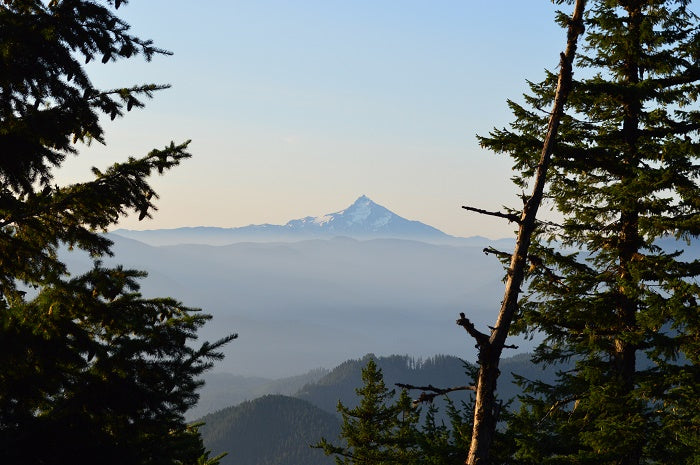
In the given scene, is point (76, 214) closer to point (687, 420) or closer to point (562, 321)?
point (562, 321)

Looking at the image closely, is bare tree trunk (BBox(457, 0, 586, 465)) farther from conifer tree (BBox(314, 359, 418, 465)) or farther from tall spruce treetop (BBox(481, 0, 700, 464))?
conifer tree (BBox(314, 359, 418, 465))

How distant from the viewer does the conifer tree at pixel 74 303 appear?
21.7ft

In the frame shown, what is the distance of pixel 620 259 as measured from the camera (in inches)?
495

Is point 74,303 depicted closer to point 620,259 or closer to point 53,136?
point 53,136

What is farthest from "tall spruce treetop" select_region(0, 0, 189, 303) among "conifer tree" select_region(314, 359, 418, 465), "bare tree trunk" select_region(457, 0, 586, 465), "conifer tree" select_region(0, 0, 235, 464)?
"conifer tree" select_region(314, 359, 418, 465)

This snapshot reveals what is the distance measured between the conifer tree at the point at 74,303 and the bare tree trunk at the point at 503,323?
3485 millimetres

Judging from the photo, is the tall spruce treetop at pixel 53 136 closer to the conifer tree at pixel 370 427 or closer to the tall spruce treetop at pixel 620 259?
the tall spruce treetop at pixel 620 259

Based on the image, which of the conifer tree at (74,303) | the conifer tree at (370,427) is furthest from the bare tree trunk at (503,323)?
the conifer tree at (370,427)

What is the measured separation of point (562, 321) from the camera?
12.5 metres

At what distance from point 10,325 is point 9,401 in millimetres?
1157

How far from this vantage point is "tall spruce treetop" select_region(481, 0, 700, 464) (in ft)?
36.2

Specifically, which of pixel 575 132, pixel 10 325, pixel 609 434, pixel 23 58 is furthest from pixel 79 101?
pixel 609 434

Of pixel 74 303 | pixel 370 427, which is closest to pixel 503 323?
pixel 74 303

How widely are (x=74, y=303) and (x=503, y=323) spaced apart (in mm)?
5588
